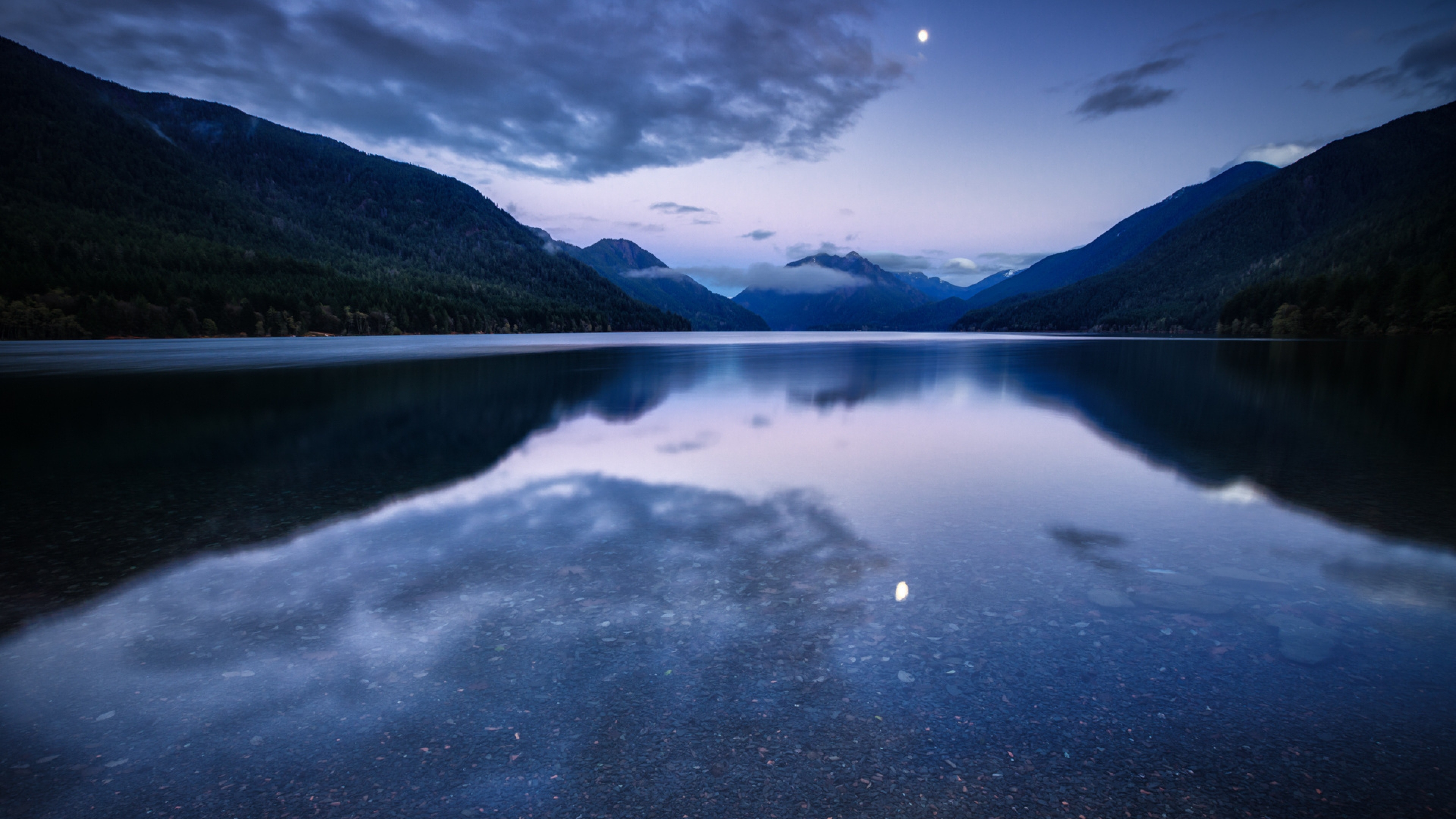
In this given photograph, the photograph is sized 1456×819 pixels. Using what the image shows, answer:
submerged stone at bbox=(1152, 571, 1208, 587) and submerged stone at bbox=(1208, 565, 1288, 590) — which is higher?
submerged stone at bbox=(1208, 565, 1288, 590)

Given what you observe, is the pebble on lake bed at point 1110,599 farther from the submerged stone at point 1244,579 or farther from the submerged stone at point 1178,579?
the submerged stone at point 1244,579

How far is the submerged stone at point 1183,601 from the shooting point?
718cm

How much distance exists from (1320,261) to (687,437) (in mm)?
264799

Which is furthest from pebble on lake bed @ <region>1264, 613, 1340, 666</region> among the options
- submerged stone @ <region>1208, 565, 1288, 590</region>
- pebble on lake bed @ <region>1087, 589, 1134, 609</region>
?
pebble on lake bed @ <region>1087, 589, 1134, 609</region>

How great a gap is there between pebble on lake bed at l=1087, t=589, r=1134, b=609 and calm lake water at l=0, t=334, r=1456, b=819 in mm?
51

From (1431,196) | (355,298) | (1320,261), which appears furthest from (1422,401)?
(1431,196)

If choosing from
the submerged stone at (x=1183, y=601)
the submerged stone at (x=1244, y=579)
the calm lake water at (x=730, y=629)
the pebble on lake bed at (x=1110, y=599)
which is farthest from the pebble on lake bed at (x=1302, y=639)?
the pebble on lake bed at (x=1110, y=599)

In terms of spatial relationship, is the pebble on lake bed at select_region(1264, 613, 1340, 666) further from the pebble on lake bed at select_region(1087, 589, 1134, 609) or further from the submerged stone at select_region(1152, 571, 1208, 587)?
the pebble on lake bed at select_region(1087, 589, 1134, 609)

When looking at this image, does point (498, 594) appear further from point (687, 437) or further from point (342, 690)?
point (687, 437)

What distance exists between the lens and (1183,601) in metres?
7.42

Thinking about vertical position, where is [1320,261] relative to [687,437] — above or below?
above

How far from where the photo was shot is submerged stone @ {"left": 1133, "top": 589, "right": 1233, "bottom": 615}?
718cm

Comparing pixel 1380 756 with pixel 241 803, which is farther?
pixel 1380 756

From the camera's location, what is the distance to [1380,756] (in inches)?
180
